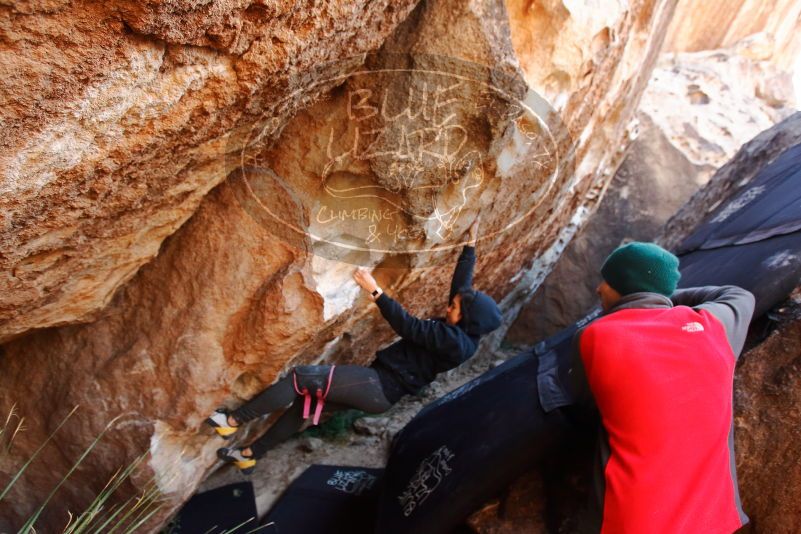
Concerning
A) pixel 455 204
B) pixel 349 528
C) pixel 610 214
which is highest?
pixel 455 204

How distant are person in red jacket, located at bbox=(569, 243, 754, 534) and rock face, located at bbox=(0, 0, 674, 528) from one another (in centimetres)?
115

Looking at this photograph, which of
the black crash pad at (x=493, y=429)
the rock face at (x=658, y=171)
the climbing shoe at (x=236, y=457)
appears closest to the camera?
the black crash pad at (x=493, y=429)

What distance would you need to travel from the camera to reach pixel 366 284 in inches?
103

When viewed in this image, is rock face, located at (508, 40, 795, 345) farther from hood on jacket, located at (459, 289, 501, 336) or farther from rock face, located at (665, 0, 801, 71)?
hood on jacket, located at (459, 289, 501, 336)

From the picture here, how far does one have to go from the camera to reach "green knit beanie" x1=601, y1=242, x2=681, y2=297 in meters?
1.97

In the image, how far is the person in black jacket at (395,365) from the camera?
8.45 feet

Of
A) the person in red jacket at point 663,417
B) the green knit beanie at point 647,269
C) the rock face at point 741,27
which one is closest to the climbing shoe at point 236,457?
the person in red jacket at point 663,417

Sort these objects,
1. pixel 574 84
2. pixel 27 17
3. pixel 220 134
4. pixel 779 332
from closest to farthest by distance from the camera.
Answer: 1. pixel 27 17
2. pixel 220 134
3. pixel 779 332
4. pixel 574 84

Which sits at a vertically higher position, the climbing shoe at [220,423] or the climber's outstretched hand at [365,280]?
the climber's outstretched hand at [365,280]

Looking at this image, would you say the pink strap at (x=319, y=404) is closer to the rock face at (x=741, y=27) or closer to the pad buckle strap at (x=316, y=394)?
the pad buckle strap at (x=316, y=394)

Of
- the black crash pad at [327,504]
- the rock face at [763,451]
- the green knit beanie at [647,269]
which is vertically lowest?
the black crash pad at [327,504]

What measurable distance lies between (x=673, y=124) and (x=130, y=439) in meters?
7.83

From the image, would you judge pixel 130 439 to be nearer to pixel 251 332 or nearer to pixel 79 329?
pixel 79 329

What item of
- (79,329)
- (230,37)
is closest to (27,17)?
(230,37)
